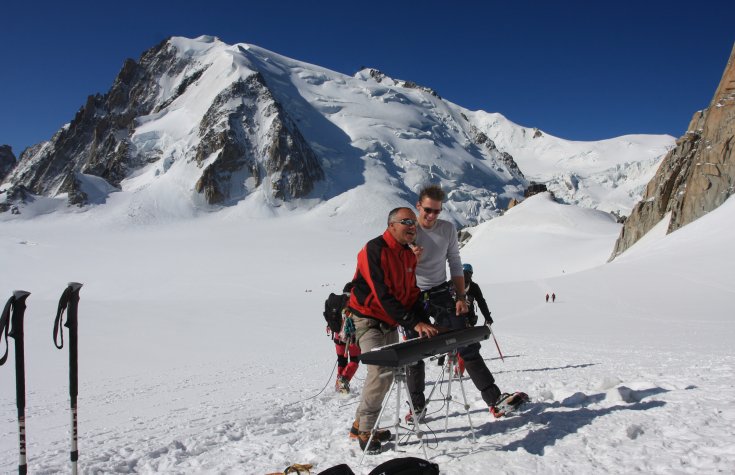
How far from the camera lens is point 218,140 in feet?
355

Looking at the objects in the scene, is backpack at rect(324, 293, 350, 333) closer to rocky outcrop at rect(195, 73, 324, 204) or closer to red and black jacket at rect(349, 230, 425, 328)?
red and black jacket at rect(349, 230, 425, 328)

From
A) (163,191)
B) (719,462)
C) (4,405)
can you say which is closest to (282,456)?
(719,462)

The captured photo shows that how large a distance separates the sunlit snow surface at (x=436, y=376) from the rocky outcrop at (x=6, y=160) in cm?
17355

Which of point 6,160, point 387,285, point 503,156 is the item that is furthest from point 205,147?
point 6,160

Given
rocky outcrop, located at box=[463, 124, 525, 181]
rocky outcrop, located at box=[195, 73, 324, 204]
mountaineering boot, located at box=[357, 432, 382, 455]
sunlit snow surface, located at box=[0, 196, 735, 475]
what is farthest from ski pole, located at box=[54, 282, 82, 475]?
rocky outcrop, located at box=[463, 124, 525, 181]

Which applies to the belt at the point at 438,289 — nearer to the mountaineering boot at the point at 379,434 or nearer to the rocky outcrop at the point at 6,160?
the mountaineering boot at the point at 379,434

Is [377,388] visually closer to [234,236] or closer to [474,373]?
[474,373]

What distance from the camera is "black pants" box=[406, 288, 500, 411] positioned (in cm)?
482

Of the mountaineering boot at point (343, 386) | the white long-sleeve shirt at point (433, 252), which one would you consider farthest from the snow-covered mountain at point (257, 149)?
the white long-sleeve shirt at point (433, 252)

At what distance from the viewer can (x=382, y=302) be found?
167 inches

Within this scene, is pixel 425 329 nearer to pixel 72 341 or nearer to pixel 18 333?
pixel 72 341

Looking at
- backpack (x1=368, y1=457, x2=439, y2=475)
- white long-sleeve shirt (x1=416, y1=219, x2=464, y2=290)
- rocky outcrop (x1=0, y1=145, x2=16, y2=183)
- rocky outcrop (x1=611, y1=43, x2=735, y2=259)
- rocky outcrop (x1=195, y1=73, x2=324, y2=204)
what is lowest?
backpack (x1=368, y1=457, x2=439, y2=475)

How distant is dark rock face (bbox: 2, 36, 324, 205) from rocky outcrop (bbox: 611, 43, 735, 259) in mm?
76044

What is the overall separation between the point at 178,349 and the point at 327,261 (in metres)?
55.7
